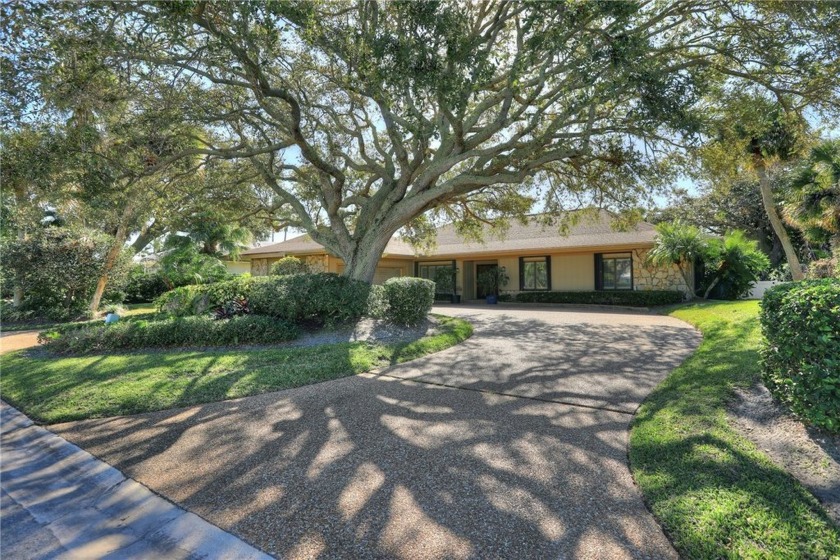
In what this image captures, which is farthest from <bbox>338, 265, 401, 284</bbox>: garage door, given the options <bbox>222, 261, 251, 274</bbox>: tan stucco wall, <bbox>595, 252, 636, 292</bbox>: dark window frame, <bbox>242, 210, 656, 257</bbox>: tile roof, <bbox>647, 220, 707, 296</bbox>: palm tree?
<bbox>647, 220, 707, 296</bbox>: palm tree

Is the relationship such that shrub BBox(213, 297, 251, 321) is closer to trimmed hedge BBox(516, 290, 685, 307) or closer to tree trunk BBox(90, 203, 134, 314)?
tree trunk BBox(90, 203, 134, 314)

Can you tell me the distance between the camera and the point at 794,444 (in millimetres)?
3629

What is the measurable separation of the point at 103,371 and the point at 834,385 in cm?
955

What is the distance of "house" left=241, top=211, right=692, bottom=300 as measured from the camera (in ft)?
61.5

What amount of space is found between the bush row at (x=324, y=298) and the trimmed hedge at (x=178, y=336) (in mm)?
808

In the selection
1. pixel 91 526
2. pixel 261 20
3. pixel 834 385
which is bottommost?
pixel 91 526

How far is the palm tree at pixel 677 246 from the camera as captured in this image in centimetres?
1638

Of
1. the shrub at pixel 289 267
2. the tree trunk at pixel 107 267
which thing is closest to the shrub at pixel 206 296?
the tree trunk at pixel 107 267

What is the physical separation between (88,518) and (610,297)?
19.3 m

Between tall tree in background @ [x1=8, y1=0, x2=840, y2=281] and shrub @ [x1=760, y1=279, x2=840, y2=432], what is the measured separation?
3.97 meters

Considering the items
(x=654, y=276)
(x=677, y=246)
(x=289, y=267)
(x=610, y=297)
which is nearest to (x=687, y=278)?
(x=654, y=276)

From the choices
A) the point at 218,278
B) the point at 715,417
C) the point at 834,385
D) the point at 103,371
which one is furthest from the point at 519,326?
the point at 218,278

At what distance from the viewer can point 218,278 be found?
20.2 metres

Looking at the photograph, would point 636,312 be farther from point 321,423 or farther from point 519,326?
point 321,423
